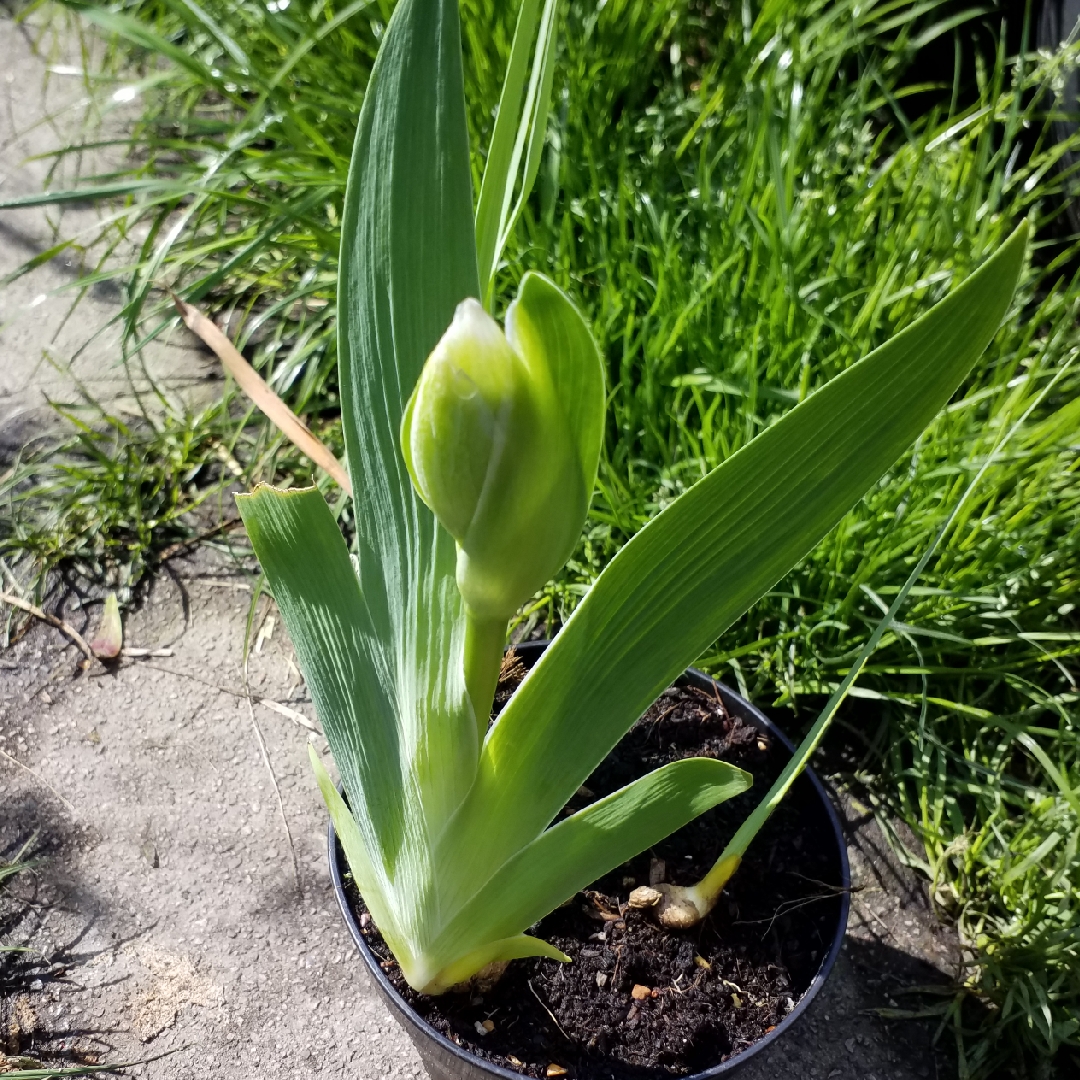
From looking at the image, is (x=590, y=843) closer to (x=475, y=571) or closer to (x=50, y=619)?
(x=475, y=571)

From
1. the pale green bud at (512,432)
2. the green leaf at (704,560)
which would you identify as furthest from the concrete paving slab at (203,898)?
the pale green bud at (512,432)

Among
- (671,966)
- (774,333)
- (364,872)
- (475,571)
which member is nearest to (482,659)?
(475,571)

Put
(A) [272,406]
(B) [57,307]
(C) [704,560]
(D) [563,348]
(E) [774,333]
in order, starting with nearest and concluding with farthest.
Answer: (D) [563,348] → (C) [704,560] → (A) [272,406] → (E) [774,333] → (B) [57,307]

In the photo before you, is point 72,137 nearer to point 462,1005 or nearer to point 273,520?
point 273,520

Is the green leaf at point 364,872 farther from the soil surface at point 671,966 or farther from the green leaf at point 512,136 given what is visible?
the green leaf at point 512,136

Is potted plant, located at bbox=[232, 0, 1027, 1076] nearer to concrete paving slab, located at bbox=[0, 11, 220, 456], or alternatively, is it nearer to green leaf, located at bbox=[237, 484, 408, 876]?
green leaf, located at bbox=[237, 484, 408, 876]

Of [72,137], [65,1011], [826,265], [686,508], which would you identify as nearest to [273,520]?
[686,508]
